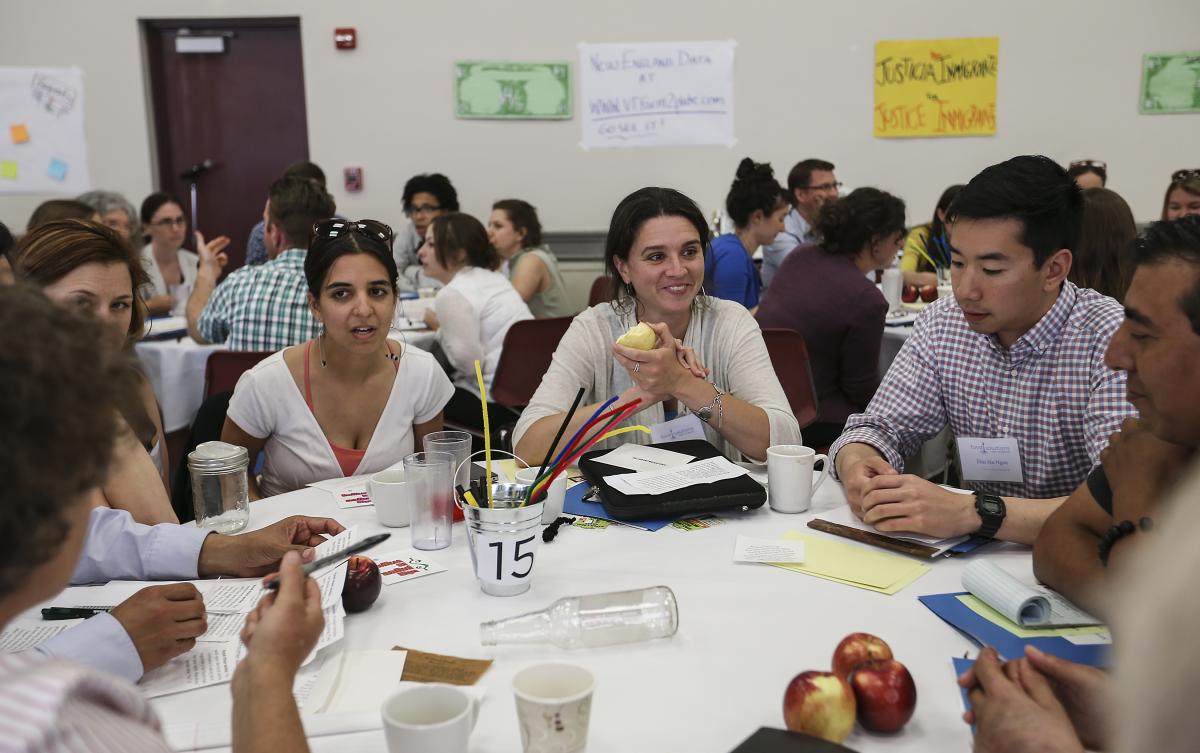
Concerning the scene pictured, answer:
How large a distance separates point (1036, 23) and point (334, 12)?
15.8 feet

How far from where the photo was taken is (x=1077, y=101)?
6215 mm

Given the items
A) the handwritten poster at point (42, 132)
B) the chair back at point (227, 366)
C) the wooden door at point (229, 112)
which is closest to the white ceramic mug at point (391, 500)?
the chair back at point (227, 366)

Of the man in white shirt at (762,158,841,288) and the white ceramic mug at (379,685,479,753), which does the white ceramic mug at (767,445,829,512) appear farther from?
the man in white shirt at (762,158,841,288)

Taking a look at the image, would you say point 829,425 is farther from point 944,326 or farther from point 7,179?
point 7,179

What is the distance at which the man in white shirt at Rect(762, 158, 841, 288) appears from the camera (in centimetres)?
566

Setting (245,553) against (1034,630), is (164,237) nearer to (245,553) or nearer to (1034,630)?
(245,553)

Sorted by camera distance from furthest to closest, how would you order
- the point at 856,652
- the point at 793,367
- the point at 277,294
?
the point at 277,294
the point at 793,367
the point at 856,652

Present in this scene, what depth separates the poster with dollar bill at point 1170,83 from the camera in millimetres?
6113

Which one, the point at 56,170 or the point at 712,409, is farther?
the point at 56,170

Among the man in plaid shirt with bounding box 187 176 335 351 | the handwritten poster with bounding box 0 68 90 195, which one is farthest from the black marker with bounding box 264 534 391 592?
the handwritten poster with bounding box 0 68 90 195

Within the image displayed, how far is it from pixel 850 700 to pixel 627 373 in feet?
4.88

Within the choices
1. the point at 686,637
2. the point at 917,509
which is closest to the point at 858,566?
the point at 917,509

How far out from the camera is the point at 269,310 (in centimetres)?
337

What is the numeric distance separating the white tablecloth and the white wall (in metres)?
2.69
